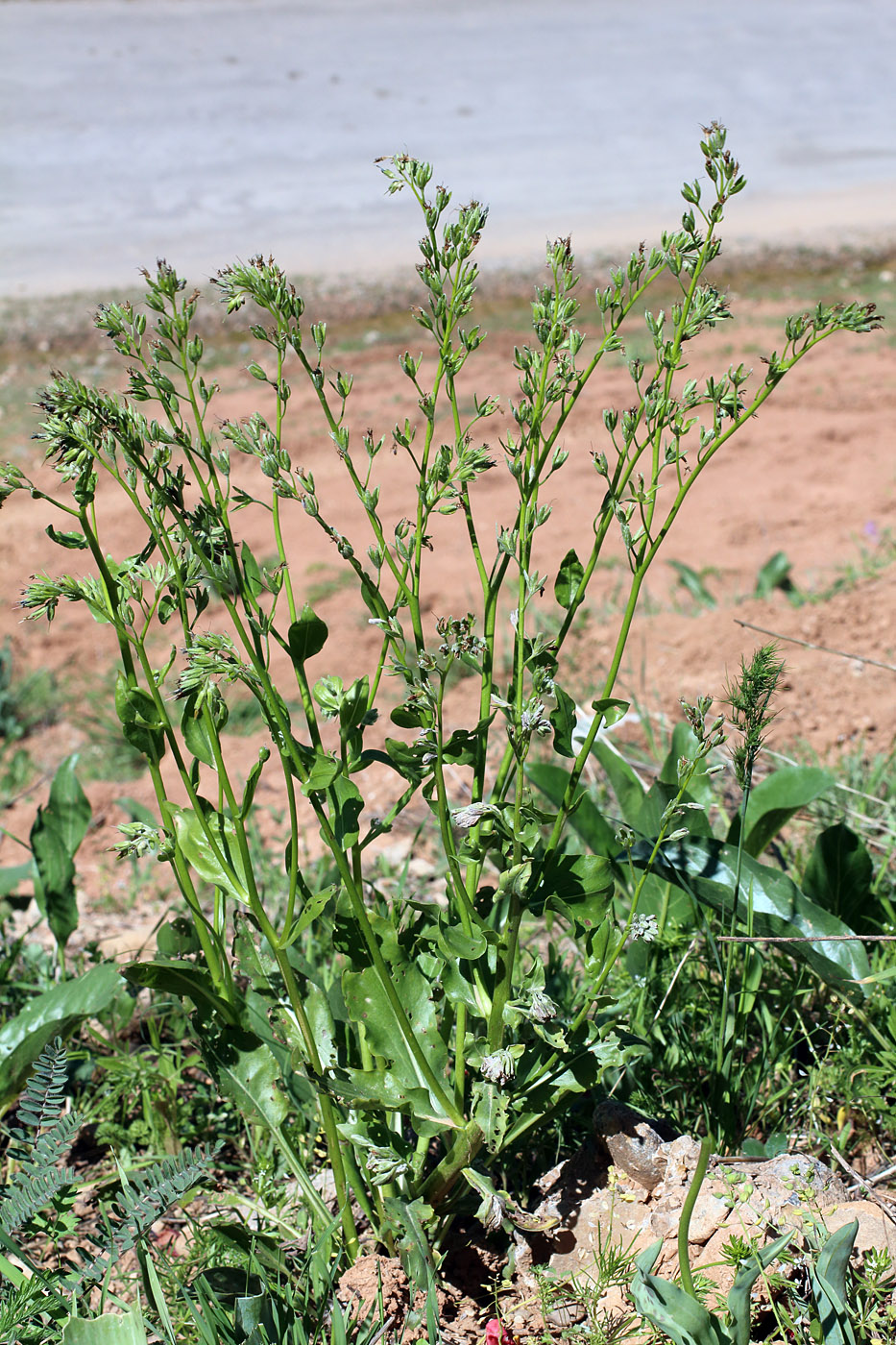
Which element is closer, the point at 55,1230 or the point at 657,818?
the point at 55,1230

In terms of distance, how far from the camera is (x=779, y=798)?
5.95 feet

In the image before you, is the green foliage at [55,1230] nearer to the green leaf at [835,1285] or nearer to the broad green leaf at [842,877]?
the green leaf at [835,1285]

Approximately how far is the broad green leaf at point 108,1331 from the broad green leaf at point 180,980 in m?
0.34

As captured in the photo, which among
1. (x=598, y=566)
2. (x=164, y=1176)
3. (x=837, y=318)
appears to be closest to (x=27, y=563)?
(x=598, y=566)

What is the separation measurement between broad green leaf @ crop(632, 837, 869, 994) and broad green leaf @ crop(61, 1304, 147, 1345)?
0.84 m

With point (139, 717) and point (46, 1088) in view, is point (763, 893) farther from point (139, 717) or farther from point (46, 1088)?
point (46, 1088)

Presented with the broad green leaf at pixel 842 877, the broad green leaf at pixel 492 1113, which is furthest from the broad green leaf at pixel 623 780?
the broad green leaf at pixel 492 1113

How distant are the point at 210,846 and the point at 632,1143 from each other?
64cm

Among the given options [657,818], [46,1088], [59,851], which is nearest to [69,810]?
[59,851]

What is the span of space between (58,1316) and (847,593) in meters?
3.08

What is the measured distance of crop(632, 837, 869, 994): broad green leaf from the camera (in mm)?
1539

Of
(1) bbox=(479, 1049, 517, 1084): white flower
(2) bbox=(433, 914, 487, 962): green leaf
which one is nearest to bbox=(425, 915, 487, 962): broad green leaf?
(2) bbox=(433, 914, 487, 962): green leaf

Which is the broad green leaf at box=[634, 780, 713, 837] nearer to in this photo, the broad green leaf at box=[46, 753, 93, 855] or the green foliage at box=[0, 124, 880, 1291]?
the green foliage at box=[0, 124, 880, 1291]

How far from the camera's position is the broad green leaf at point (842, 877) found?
171 centimetres
